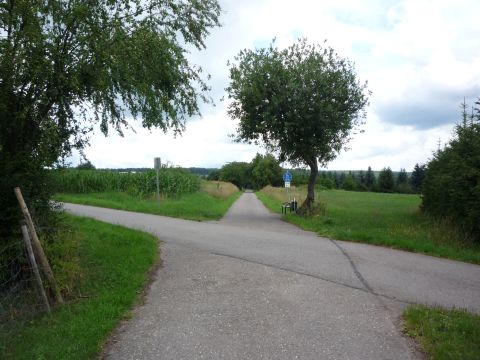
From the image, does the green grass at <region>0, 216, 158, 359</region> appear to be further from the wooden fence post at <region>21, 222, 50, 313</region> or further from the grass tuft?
the grass tuft

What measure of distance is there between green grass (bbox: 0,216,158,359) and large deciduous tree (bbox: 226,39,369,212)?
11311 mm

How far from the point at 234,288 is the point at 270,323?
5.78 feet

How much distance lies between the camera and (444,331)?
503 centimetres

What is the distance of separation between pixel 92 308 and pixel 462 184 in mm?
11998

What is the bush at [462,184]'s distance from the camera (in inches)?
490

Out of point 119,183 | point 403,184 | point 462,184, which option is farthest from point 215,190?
point 403,184

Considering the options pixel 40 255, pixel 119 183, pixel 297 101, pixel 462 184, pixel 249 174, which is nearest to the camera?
pixel 40 255

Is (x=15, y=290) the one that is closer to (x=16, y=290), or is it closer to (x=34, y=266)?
(x=16, y=290)

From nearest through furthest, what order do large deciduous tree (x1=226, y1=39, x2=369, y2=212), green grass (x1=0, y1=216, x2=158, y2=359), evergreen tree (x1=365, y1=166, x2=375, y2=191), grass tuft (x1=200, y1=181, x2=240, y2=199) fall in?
green grass (x1=0, y1=216, x2=158, y2=359) < large deciduous tree (x1=226, y1=39, x2=369, y2=212) < grass tuft (x1=200, y1=181, x2=240, y2=199) < evergreen tree (x1=365, y1=166, x2=375, y2=191)

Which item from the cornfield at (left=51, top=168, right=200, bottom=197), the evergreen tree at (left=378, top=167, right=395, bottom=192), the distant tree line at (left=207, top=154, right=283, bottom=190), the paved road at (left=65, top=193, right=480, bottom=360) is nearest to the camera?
the paved road at (left=65, top=193, right=480, bottom=360)

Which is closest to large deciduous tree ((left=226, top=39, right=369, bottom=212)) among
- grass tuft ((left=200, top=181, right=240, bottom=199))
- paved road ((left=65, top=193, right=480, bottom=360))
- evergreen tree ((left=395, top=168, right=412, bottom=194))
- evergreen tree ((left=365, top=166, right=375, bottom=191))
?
paved road ((left=65, top=193, right=480, bottom=360))

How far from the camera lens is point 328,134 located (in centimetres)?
1967

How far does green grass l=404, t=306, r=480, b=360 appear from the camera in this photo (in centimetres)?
445

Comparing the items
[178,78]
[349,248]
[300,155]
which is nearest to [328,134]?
[300,155]
